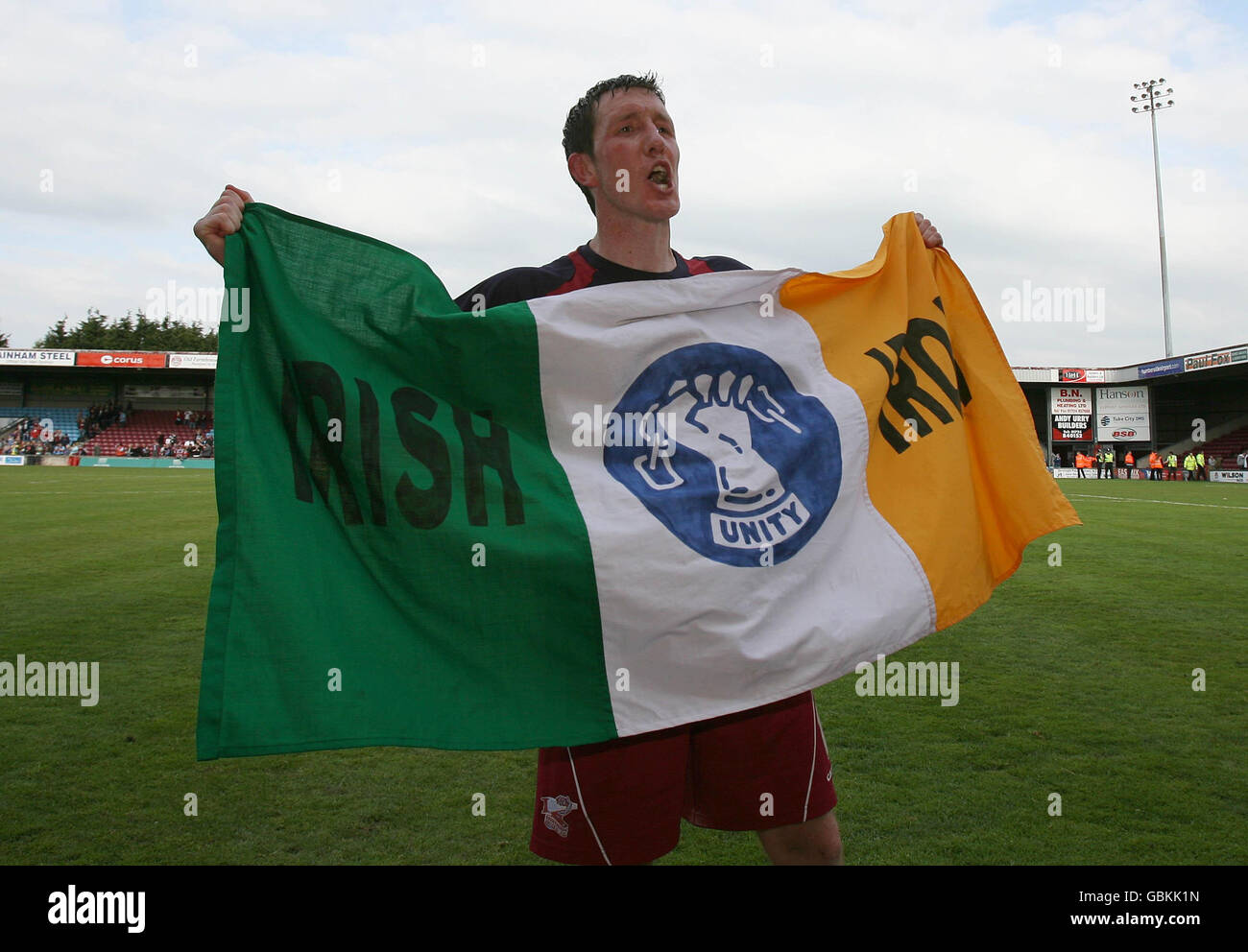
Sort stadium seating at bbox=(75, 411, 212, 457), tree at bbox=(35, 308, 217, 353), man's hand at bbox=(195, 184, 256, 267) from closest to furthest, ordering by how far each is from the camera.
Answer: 1. man's hand at bbox=(195, 184, 256, 267)
2. stadium seating at bbox=(75, 411, 212, 457)
3. tree at bbox=(35, 308, 217, 353)

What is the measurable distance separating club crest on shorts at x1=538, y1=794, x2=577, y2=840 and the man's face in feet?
5.25

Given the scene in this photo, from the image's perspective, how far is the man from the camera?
6.95ft

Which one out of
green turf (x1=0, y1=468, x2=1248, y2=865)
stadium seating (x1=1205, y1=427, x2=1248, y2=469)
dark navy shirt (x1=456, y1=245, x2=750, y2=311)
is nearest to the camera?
dark navy shirt (x1=456, y1=245, x2=750, y2=311)

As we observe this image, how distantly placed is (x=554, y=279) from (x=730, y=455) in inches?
29.4

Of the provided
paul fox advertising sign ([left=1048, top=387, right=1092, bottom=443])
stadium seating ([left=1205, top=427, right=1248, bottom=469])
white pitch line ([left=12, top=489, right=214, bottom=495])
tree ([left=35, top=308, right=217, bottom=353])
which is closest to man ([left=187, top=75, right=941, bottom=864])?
white pitch line ([left=12, top=489, right=214, bottom=495])

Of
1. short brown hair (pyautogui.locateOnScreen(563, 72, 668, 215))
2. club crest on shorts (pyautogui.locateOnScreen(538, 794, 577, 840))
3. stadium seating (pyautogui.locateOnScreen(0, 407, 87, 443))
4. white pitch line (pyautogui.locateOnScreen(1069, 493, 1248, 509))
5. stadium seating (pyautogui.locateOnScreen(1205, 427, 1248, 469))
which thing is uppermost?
stadium seating (pyautogui.locateOnScreen(0, 407, 87, 443))

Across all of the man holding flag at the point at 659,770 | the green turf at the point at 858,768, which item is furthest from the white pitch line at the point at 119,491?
the man holding flag at the point at 659,770

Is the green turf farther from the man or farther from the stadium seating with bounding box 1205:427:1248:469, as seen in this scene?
the stadium seating with bounding box 1205:427:1248:469

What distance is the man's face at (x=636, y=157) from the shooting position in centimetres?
248

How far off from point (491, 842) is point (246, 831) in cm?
95

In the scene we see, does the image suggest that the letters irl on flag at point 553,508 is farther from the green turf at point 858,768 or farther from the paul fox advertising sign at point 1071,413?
the paul fox advertising sign at point 1071,413

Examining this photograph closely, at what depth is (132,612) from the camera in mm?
7453
